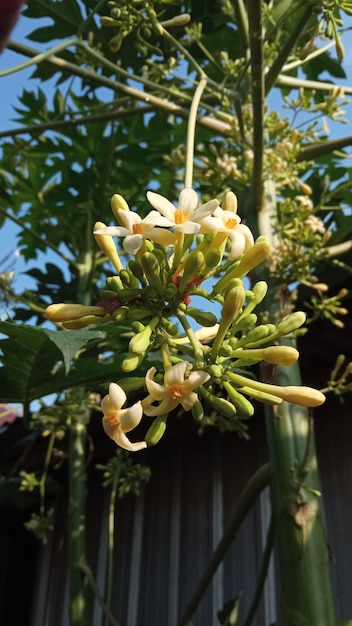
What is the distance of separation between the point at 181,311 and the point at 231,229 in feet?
0.44

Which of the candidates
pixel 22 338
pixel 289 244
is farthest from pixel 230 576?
pixel 22 338

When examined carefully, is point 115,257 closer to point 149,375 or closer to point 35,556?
point 149,375

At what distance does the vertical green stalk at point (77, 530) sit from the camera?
2340 mm

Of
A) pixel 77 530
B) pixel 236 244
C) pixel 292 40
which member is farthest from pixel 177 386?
pixel 77 530

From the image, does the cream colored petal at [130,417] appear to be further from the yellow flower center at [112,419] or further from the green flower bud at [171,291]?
the green flower bud at [171,291]

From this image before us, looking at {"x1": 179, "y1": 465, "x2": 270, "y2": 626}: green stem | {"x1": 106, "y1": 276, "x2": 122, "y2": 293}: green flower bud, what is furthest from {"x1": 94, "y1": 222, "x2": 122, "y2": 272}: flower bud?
{"x1": 179, "y1": 465, "x2": 270, "y2": 626}: green stem

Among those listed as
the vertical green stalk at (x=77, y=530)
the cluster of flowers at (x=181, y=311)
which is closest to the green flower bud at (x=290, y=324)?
the cluster of flowers at (x=181, y=311)

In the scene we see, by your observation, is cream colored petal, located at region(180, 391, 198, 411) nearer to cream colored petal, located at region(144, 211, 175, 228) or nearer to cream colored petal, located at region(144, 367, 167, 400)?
cream colored petal, located at region(144, 367, 167, 400)

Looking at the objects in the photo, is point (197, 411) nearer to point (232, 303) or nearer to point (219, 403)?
point (219, 403)

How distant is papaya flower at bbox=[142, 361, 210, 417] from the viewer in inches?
29.7

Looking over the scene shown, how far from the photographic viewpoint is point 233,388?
0.85 meters

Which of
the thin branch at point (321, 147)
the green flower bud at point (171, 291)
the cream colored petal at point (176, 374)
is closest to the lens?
the cream colored petal at point (176, 374)

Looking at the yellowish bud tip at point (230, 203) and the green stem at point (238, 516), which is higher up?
the yellowish bud tip at point (230, 203)

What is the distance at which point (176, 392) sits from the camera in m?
0.77
